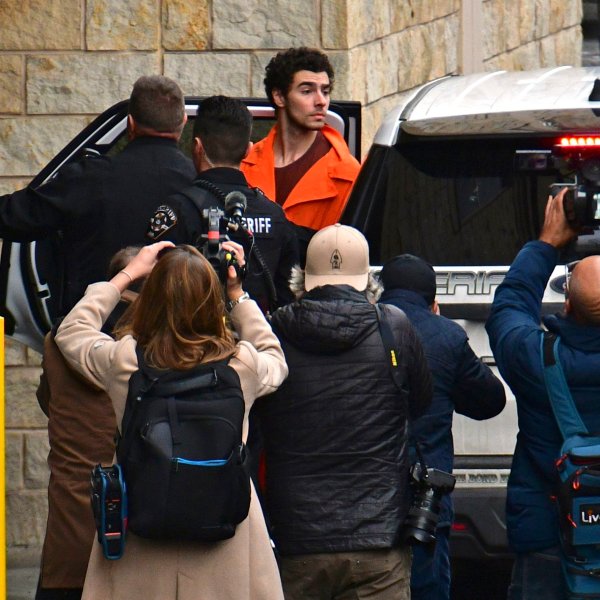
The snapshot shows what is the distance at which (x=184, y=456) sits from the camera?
15.1ft

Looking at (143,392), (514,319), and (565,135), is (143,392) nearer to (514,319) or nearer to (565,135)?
(514,319)

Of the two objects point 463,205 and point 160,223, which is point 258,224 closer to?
point 160,223

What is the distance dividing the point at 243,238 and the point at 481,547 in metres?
1.38

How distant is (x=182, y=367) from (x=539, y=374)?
115 cm

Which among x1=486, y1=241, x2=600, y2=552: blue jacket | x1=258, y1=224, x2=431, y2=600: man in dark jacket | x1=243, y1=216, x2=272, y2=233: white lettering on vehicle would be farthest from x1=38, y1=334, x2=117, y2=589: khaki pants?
x1=486, y1=241, x2=600, y2=552: blue jacket

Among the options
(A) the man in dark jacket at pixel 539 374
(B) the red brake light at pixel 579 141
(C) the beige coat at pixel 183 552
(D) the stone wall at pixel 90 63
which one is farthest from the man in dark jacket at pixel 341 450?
(D) the stone wall at pixel 90 63

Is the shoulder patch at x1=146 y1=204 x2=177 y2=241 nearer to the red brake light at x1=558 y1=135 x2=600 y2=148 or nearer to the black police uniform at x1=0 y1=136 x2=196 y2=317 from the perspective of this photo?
the black police uniform at x1=0 y1=136 x2=196 y2=317

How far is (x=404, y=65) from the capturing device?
34.9 ft

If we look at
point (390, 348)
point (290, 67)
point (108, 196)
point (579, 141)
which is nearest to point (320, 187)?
point (290, 67)

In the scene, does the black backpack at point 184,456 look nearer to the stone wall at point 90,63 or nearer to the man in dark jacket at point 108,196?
the man in dark jacket at point 108,196

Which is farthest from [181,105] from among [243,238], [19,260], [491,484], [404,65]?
[404,65]

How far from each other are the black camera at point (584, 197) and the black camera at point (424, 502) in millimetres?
889

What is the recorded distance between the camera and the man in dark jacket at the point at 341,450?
16.6 feet

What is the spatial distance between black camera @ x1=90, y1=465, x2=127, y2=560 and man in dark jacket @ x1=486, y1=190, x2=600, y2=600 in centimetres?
131
